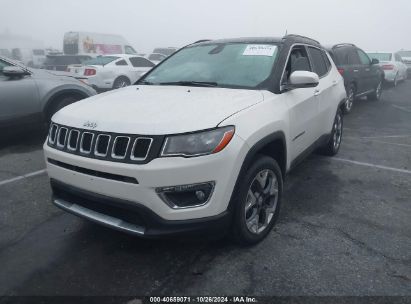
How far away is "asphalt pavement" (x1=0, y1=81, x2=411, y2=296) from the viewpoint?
8.25 feet

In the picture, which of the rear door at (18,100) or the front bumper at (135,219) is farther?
the rear door at (18,100)

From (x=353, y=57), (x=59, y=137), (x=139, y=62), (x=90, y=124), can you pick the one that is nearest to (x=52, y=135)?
(x=59, y=137)

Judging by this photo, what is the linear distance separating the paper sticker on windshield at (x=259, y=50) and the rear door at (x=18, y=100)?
386 centimetres

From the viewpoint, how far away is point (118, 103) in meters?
2.98

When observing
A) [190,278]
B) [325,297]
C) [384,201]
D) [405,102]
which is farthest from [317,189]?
[405,102]

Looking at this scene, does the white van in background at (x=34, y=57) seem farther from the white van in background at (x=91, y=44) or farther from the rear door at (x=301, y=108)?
the rear door at (x=301, y=108)

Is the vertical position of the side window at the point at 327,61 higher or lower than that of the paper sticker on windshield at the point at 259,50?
lower

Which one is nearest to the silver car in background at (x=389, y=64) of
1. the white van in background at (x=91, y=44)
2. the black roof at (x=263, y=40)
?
the black roof at (x=263, y=40)

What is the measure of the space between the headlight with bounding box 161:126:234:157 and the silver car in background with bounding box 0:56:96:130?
4.24 metres

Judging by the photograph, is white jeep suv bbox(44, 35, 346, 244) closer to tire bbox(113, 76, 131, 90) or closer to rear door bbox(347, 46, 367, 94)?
rear door bbox(347, 46, 367, 94)

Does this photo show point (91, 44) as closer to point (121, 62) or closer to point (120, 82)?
point (121, 62)

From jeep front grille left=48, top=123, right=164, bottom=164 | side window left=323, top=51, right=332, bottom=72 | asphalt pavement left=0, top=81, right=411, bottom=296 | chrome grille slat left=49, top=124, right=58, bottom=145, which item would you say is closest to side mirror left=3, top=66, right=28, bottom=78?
asphalt pavement left=0, top=81, right=411, bottom=296

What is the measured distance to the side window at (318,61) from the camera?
177 inches

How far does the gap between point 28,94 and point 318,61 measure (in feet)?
14.8
